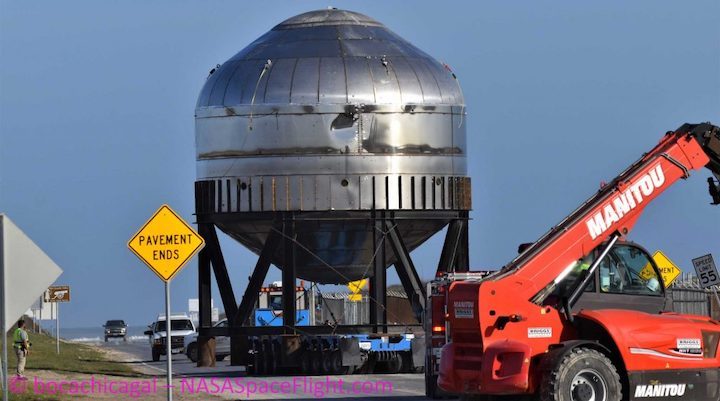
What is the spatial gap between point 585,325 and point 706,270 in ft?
59.9

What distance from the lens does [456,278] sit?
2734 centimetres

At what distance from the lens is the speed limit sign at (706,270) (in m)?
40.3

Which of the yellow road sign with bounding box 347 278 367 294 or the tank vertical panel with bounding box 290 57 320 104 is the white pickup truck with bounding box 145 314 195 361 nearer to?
the yellow road sign with bounding box 347 278 367 294

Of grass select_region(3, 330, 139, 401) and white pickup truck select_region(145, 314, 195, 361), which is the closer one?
grass select_region(3, 330, 139, 401)

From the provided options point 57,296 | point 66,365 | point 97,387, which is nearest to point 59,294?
point 57,296

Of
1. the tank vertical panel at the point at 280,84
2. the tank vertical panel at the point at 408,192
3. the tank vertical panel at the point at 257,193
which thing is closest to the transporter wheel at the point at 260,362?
the tank vertical panel at the point at 257,193

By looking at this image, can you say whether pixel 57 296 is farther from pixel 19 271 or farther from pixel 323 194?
pixel 19 271

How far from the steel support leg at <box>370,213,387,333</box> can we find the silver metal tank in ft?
0.90

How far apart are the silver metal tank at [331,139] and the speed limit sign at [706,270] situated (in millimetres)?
6827

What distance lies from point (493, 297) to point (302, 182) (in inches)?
821

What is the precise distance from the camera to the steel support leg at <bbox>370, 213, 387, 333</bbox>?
142ft

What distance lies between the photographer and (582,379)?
22094 millimetres

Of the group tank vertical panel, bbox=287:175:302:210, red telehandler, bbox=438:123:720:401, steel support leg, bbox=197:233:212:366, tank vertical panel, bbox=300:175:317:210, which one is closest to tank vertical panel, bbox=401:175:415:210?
tank vertical panel, bbox=300:175:317:210

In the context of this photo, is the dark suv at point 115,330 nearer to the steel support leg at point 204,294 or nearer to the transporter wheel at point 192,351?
the transporter wheel at point 192,351
